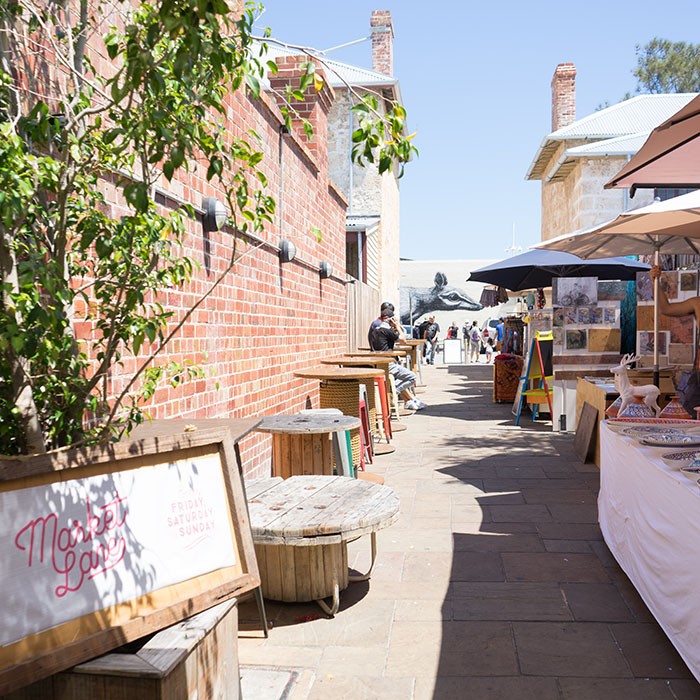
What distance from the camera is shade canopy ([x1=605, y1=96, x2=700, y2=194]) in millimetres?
4207

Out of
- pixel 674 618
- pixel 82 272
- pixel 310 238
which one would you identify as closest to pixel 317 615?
pixel 674 618

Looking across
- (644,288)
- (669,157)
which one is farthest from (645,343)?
(669,157)

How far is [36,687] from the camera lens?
82.5 inches

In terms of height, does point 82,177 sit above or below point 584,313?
above

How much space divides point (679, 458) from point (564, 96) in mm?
21945

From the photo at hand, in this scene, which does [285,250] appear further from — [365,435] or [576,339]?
[576,339]

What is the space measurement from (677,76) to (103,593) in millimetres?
Result: 42759

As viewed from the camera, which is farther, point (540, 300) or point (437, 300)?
point (437, 300)

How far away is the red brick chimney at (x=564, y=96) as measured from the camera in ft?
75.6

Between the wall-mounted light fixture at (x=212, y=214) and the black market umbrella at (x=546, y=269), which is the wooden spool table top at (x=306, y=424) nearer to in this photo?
the wall-mounted light fixture at (x=212, y=214)

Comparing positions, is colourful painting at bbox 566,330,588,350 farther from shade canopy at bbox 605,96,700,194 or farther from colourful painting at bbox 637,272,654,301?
shade canopy at bbox 605,96,700,194

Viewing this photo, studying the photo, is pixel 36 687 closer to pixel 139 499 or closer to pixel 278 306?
pixel 139 499

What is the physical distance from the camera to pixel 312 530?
3504 mm

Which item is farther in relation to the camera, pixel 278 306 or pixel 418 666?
pixel 278 306
